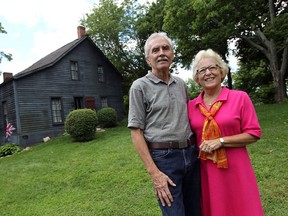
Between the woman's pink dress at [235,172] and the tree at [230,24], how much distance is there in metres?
9.68

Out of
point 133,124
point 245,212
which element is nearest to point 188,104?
point 133,124

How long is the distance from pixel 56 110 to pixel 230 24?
12.6m

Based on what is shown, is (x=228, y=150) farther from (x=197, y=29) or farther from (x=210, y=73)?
(x=197, y=29)

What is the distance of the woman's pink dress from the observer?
2.28 m

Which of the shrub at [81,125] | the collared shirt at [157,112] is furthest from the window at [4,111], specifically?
the collared shirt at [157,112]

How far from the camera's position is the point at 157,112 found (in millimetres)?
2371

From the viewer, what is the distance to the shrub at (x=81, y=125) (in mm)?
→ 13148

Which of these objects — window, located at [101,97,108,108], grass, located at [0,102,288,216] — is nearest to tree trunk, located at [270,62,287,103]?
grass, located at [0,102,288,216]

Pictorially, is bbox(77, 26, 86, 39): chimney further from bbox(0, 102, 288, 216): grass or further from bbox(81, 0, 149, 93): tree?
bbox(0, 102, 288, 216): grass

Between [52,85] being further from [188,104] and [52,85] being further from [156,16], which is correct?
[188,104]

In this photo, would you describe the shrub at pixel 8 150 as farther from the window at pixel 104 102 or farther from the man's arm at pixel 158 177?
the man's arm at pixel 158 177

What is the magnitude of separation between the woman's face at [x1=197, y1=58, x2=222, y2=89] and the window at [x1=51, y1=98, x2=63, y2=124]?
56.2 ft

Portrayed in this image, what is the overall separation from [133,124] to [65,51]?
18.3m

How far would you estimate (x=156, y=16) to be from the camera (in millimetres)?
23125
